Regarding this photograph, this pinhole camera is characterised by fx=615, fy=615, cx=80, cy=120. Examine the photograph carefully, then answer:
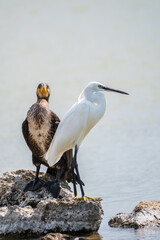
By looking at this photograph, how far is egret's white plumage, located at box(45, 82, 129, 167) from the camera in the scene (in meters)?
8.77

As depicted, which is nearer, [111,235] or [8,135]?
[111,235]

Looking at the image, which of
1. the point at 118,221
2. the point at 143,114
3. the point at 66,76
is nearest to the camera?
the point at 118,221

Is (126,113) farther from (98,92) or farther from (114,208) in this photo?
(98,92)

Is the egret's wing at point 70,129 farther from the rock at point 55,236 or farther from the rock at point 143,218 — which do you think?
the rock at point 55,236

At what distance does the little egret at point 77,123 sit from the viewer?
877 centimetres

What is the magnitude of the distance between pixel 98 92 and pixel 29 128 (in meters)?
1.22

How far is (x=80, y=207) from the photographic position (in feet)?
27.0

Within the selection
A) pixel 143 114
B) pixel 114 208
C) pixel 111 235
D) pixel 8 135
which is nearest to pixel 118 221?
pixel 111 235

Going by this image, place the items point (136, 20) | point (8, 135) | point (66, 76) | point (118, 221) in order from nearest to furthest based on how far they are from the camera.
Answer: point (118, 221) < point (8, 135) < point (66, 76) < point (136, 20)

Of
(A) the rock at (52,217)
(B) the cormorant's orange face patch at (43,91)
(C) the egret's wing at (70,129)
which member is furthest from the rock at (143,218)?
(B) the cormorant's orange face patch at (43,91)

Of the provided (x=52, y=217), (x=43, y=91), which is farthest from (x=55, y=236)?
(x=43, y=91)

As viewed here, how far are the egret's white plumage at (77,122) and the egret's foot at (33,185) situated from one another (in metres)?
0.35

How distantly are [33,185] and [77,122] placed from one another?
1.11 meters

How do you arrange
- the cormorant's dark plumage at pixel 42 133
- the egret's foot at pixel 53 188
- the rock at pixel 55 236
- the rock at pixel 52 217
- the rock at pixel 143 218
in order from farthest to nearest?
1. the cormorant's dark plumage at pixel 42 133
2. the egret's foot at pixel 53 188
3. the rock at pixel 143 218
4. the rock at pixel 52 217
5. the rock at pixel 55 236
